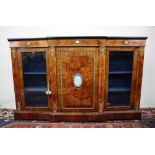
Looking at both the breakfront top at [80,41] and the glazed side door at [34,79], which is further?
the glazed side door at [34,79]

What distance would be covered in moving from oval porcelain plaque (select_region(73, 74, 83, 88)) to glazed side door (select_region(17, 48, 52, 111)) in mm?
Answer: 307

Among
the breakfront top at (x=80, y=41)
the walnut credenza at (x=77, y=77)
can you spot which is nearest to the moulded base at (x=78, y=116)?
the walnut credenza at (x=77, y=77)

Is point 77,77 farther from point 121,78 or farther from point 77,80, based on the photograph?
point 121,78

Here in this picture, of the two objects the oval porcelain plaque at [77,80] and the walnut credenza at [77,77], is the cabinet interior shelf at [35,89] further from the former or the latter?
the oval porcelain plaque at [77,80]

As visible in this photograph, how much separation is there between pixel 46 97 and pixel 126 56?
109cm

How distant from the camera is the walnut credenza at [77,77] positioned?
6.79 ft

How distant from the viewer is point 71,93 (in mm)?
2174

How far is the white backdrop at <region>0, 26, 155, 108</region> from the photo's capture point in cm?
248
